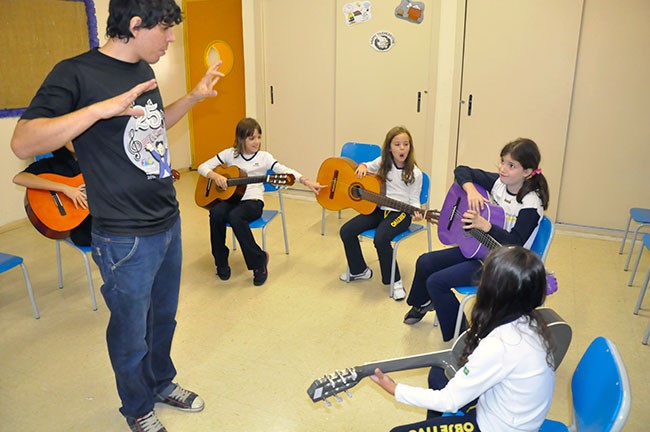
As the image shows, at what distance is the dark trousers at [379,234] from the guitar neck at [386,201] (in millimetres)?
112

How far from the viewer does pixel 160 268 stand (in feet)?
6.57

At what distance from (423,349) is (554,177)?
8.05 feet

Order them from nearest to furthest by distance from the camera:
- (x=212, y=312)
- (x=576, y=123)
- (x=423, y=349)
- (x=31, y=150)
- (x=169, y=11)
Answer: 1. (x=31, y=150)
2. (x=169, y=11)
3. (x=423, y=349)
4. (x=212, y=312)
5. (x=576, y=123)

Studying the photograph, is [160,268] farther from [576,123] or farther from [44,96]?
[576,123]

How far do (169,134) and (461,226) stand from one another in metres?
4.58

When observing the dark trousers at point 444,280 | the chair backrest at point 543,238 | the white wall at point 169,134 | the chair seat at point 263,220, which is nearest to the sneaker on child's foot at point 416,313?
the dark trousers at point 444,280

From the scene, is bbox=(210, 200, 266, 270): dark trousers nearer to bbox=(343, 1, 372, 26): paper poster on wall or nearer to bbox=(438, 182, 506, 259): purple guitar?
bbox=(438, 182, 506, 259): purple guitar

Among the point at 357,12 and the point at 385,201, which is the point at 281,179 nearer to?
the point at 385,201

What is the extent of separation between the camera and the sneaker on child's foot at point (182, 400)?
88.0 inches

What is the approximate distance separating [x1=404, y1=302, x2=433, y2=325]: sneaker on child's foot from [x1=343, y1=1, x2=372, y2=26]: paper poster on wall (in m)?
2.95

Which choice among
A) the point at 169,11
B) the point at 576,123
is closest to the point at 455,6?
the point at 576,123

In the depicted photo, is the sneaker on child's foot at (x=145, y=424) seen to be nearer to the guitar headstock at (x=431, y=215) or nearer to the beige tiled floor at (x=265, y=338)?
the beige tiled floor at (x=265, y=338)

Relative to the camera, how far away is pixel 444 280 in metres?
2.59

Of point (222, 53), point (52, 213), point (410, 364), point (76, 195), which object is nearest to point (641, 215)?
point (410, 364)
